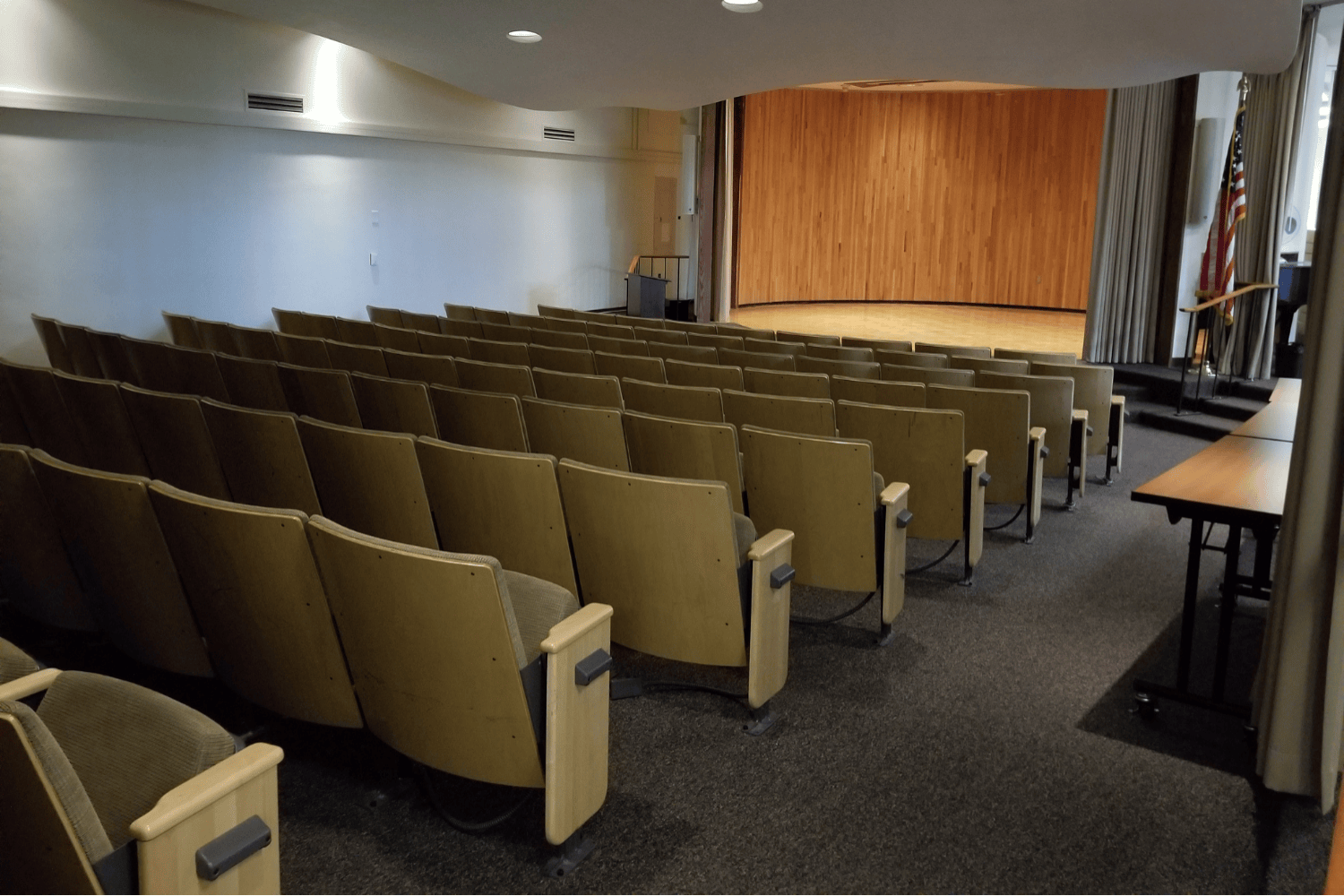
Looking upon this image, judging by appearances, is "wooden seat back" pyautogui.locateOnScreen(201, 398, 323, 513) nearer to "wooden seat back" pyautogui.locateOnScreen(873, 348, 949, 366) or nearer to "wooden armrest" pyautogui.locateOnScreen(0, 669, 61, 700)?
"wooden armrest" pyautogui.locateOnScreen(0, 669, 61, 700)

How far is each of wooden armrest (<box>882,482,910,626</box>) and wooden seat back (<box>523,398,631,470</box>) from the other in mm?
993

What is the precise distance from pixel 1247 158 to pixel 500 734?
9946mm

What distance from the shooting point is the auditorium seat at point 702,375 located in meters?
5.37

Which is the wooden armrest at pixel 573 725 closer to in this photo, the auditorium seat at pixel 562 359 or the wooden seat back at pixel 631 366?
the wooden seat back at pixel 631 366

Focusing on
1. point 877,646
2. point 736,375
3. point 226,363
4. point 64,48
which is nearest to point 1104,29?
point 736,375

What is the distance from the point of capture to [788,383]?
5109 millimetres

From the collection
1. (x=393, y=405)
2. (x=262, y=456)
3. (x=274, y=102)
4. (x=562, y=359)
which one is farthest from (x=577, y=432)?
(x=274, y=102)

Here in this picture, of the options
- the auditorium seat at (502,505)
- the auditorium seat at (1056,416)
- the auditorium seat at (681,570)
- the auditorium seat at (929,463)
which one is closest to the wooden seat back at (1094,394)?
the auditorium seat at (1056,416)

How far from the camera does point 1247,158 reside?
945 cm

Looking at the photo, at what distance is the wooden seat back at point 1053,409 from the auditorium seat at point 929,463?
4.99 ft

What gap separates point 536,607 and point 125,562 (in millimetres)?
1096

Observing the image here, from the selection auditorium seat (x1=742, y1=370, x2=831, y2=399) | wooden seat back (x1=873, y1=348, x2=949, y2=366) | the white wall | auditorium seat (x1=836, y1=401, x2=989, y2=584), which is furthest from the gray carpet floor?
the white wall

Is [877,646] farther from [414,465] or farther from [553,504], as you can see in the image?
[414,465]

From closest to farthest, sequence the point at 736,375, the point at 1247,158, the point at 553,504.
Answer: the point at 553,504 → the point at 736,375 → the point at 1247,158
